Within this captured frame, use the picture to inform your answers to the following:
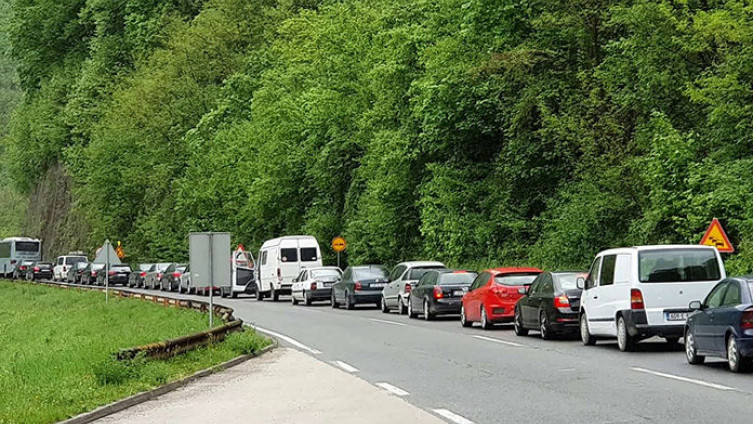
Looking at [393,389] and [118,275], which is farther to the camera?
[118,275]

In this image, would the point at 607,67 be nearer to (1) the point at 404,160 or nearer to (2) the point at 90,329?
(1) the point at 404,160

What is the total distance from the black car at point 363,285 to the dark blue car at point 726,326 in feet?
82.0

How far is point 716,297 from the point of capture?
1802cm

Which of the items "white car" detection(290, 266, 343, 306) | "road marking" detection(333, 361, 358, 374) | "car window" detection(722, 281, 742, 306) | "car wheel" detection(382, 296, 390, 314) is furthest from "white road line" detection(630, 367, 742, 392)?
"white car" detection(290, 266, 343, 306)

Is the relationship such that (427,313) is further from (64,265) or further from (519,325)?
(64,265)

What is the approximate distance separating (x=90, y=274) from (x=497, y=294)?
58048 mm

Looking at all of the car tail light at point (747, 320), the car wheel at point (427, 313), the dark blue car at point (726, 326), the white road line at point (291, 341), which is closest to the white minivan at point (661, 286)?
the dark blue car at point (726, 326)

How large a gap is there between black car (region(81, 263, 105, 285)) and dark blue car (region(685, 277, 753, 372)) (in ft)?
218

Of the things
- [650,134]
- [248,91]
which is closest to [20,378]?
[650,134]

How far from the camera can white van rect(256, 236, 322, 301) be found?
52719 millimetres

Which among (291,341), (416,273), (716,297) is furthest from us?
(416,273)

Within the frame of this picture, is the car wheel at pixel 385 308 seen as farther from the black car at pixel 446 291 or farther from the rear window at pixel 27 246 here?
the rear window at pixel 27 246

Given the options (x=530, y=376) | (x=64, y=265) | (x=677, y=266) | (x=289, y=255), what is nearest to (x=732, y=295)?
(x=530, y=376)

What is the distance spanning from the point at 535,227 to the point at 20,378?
2718 cm
